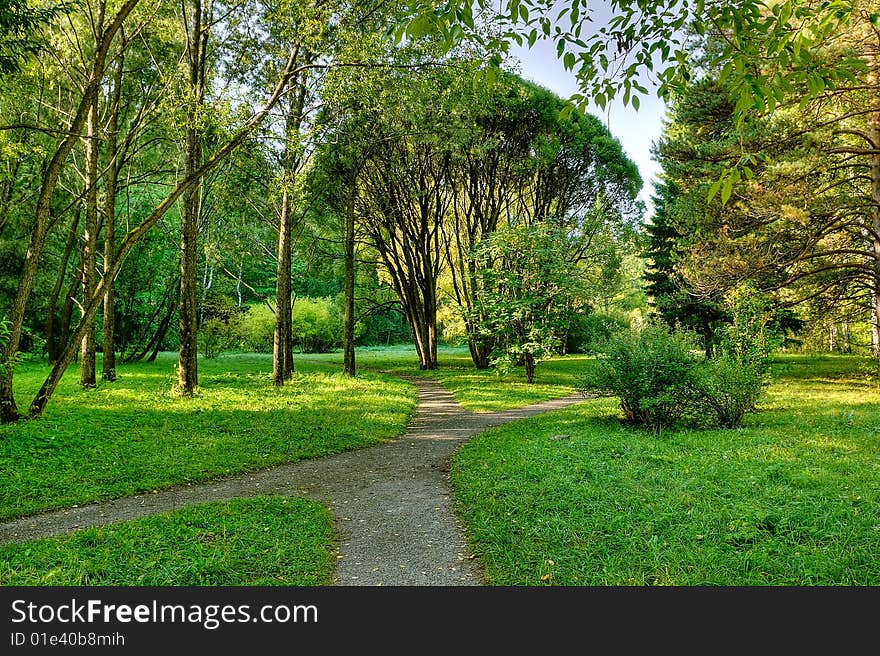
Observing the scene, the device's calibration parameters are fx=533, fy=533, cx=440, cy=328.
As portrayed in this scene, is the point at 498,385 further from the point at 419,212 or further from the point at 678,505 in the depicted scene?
the point at 678,505

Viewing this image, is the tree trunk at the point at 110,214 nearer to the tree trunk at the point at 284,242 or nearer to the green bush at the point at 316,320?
the tree trunk at the point at 284,242

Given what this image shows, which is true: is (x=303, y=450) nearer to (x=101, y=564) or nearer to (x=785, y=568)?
(x=101, y=564)

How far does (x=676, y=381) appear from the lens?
9.10m

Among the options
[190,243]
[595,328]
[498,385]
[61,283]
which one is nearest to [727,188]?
[190,243]

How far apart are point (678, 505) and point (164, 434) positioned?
797cm

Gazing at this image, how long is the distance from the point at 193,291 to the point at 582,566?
1134cm

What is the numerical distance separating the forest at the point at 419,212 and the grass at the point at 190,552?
4.91ft

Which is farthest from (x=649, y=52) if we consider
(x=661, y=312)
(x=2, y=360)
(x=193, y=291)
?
(x=661, y=312)

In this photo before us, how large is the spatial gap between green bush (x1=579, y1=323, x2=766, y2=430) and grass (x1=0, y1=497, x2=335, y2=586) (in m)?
5.86

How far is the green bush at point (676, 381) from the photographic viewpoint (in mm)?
9094

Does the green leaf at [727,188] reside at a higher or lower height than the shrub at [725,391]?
higher

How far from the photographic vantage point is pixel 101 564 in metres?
4.25

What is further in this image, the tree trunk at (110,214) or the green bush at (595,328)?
the tree trunk at (110,214)

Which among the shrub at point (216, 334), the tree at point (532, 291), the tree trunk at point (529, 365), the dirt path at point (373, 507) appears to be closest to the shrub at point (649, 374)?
the dirt path at point (373, 507)
